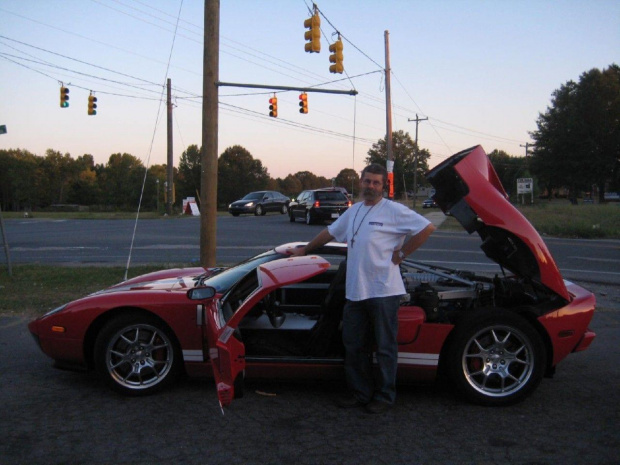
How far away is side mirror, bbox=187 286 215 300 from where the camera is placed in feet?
13.1

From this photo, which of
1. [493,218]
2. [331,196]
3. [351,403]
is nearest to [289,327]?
[351,403]

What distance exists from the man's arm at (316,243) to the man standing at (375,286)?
0.92 ft

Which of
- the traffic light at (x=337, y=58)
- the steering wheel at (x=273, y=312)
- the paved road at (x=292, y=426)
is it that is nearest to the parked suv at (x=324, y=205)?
the traffic light at (x=337, y=58)

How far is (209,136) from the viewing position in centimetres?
945

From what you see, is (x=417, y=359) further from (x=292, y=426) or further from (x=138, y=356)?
(x=138, y=356)

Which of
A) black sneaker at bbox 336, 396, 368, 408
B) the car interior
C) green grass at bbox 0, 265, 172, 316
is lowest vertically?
black sneaker at bbox 336, 396, 368, 408

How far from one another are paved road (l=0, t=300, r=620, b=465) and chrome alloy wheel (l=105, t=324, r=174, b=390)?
0.48 feet

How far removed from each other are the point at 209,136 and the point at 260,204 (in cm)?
2487

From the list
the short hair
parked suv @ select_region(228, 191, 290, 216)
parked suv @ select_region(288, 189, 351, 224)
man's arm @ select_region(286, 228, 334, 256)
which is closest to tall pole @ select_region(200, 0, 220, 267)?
man's arm @ select_region(286, 228, 334, 256)

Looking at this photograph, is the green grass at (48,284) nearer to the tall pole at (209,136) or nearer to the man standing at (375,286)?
the tall pole at (209,136)

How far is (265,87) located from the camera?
14.1m

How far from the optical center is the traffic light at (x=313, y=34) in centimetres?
1499

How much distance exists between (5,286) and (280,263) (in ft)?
22.9

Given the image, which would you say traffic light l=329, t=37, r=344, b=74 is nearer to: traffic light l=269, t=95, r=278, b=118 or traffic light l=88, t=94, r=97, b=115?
traffic light l=269, t=95, r=278, b=118
